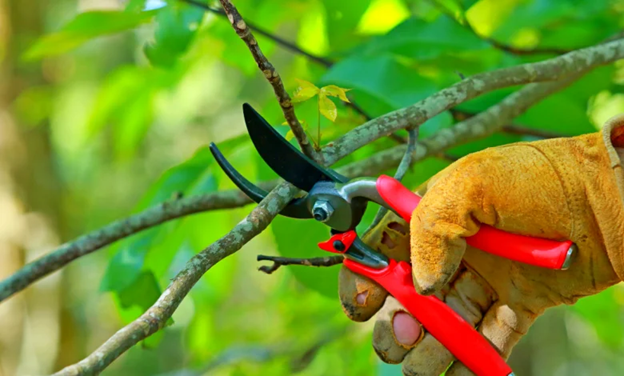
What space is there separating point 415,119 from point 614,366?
287 inches

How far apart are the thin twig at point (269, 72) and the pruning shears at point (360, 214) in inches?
0.6

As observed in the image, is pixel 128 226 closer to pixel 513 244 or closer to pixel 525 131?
pixel 513 244

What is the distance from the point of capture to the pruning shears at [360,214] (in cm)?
73

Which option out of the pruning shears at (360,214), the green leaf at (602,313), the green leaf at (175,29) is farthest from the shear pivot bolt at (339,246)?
the green leaf at (602,313)

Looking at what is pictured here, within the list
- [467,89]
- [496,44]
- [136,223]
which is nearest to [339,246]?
[467,89]

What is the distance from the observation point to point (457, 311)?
0.77 m

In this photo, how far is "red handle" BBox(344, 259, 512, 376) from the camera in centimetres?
74

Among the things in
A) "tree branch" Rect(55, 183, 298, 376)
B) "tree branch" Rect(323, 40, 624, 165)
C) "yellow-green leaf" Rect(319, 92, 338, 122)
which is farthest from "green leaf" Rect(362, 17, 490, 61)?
"tree branch" Rect(55, 183, 298, 376)

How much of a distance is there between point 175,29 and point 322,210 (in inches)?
24.6

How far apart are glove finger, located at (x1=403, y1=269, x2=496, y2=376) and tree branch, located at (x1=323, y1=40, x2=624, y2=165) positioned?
0.65 ft

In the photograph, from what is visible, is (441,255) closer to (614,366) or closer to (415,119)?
(415,119)

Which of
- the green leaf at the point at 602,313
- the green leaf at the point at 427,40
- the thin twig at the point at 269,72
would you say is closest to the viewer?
the thin twig at the point at 269,72

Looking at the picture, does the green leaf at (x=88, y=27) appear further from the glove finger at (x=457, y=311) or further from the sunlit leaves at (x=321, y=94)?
the glove finger at (x=457, y=311)

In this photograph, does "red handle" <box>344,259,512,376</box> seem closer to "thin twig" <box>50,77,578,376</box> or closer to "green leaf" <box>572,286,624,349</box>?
"thin twig" <box>50,77,578,376</box>
